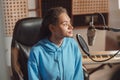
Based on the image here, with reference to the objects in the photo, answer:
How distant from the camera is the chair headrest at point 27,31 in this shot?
1647 mm

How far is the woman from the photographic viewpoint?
1.37 metres

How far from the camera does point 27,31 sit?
5.53 ft

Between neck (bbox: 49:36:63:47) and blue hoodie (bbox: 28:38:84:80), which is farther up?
neck (bbox: 49:36:63:47)

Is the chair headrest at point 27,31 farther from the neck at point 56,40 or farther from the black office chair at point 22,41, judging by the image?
the neck at point 56,40

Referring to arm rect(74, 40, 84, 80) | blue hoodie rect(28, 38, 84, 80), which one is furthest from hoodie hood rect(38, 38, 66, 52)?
arm rect(74, 40, 84, 80)

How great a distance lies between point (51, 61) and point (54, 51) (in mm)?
68

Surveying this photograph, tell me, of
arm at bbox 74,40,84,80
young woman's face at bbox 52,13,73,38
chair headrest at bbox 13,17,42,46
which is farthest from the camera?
chair headrest at bbox 13,17,42,46

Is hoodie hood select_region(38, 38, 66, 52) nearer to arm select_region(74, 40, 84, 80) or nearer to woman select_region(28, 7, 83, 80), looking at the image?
woman select_region(28, 7, 83, 80)

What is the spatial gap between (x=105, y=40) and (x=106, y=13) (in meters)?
0.32

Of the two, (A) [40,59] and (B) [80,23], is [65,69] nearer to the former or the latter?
(A) [40,59]

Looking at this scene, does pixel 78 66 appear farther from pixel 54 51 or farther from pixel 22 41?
pixel 22 41

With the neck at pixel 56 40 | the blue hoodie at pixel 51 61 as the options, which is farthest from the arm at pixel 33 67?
the neck at pixel 56 40

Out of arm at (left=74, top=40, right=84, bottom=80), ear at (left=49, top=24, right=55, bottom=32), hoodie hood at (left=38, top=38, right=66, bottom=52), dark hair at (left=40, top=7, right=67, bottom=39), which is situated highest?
dark hair at (left=40, top=7, right=67, bottom=39)

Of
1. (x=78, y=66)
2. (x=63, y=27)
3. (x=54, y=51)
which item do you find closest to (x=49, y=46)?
(x=54, y=51)
